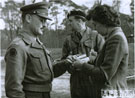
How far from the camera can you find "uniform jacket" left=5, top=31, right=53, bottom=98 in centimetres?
141

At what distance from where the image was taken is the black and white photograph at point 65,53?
1486 millimetres

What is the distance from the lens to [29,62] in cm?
153

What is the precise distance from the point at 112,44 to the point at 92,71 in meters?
0.24

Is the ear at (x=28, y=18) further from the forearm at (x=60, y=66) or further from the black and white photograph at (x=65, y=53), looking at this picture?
the forearm at (x=60, y=66)

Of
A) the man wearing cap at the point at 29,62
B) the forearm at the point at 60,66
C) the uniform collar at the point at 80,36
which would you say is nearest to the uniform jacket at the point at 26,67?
the man wearing cap at the point at 29,62

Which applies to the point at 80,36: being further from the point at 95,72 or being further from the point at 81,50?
the point at 95,72

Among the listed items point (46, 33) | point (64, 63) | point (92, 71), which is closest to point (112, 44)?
point (92, 71)

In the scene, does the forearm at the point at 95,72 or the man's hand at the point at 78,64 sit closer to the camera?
the forearm at the point at 95,72

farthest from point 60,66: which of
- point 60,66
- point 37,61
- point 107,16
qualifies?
point 107,16

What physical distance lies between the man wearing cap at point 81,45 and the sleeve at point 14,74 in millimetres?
533

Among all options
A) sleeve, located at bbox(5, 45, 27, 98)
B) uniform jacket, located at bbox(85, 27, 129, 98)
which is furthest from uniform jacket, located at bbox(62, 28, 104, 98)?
sleeve, located at bbox(5, 45, 27, 98)

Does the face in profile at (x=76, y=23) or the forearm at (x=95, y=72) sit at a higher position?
the face in profile at (x=76, y=23)

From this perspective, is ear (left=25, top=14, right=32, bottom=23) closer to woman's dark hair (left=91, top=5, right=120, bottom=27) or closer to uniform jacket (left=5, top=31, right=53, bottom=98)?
uniform jacket (left=5, top=31, right=53, bottom=98)

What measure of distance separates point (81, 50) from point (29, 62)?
1.67ft
